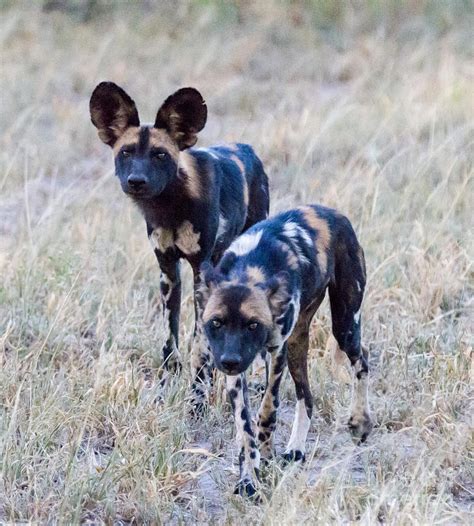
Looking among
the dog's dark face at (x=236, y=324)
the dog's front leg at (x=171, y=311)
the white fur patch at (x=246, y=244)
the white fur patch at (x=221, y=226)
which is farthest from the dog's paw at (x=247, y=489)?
the white fur patch at (x=221, y=226)

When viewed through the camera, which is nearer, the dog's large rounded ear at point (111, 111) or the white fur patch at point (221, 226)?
the dog's large rounded ear at point (111, 111)

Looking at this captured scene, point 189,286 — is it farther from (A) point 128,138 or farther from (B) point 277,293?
(B) point 277,293

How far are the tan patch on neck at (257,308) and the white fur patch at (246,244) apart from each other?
299 mm

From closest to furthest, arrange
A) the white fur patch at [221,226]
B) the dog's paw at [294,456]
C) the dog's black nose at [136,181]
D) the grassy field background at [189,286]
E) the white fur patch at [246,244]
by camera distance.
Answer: the grassy field background at [189,286], the white fur patch at [246,244], the dog's paw at [294,456], the dog's black nose at [136,181], the white fur patch at [221,226]

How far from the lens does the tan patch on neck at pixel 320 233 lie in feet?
15.0

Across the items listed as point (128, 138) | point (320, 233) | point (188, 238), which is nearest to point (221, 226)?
point (188, 238)

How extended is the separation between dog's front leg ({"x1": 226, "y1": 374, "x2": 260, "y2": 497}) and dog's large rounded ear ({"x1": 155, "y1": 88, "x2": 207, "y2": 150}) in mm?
1139

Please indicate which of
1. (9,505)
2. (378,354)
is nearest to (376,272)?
(378,354)

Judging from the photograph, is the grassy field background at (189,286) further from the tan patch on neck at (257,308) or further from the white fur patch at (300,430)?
the tan patch on neck at (257,308)

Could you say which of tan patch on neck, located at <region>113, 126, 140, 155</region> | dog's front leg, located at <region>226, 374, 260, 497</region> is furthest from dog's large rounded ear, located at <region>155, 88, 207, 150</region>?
dog's front leg, located at <region>226, 374, 260, 497</region>

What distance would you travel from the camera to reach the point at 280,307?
163 inches

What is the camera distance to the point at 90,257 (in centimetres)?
641

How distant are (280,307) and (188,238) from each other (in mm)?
1044

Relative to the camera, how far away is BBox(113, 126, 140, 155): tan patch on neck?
4934 millimetres
